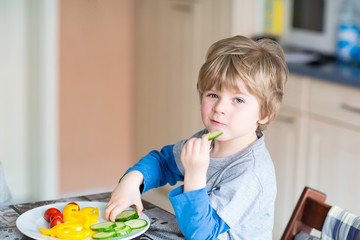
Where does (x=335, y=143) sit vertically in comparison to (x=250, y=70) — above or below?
below

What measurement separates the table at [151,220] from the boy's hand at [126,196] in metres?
0.04

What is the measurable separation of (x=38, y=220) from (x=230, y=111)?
1.35 feet

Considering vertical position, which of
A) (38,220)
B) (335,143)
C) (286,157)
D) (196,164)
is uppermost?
(196,164)

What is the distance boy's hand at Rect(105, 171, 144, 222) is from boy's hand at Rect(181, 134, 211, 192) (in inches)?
5.3

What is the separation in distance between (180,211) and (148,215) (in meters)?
0.13

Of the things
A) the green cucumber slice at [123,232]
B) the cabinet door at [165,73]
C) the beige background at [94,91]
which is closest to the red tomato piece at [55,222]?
the green cucumber slice at [123,232]

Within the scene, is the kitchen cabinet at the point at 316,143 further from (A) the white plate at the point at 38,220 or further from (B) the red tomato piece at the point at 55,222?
(B) the red tomato piece at the point at 55,222

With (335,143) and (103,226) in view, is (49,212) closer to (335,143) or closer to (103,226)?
(103,226)

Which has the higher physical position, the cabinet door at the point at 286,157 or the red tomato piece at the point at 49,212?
the red tomato piece at the point at 49,212

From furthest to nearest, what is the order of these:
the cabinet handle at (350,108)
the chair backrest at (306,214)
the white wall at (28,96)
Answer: the white wall at (28,96) < the cabinet handle at (350,108) < the chair backrest at (306,214)

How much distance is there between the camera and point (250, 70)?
3.85 ft

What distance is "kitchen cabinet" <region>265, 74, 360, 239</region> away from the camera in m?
2.25

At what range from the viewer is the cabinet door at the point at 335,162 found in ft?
7.39

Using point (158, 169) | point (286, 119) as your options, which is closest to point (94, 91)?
point (286, 119)
